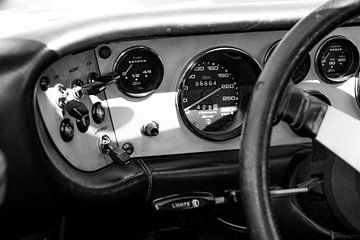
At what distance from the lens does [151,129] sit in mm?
2193

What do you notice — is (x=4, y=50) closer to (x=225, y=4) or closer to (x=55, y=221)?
(x=55, y=221)

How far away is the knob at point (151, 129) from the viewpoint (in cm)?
219

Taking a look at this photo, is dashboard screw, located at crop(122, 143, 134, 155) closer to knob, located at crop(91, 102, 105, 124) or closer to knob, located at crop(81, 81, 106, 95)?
knob, located at crop(91, 102, 105, 124)

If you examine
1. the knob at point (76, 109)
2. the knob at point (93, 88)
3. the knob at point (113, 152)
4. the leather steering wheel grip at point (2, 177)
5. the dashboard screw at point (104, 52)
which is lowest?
the knob at point (113, 152)

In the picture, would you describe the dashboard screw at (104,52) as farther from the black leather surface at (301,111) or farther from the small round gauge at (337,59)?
the black leather surface at (301,111)

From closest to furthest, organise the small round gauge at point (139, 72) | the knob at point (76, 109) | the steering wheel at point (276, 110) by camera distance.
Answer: the steering wheel at point (276, 110)
the knob at point (76, 109)
the small round gauge at point (139, 72)

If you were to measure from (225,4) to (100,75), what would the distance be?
520 millimetres

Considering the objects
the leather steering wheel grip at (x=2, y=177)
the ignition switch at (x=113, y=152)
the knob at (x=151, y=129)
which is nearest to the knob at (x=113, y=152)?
the ignition switch at (x=113, y=152)

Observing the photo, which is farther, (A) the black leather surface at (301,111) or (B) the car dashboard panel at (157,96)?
(B) the car dashboard panel at (157,96)

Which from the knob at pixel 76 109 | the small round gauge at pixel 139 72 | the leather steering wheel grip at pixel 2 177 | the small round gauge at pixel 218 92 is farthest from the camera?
the small round gauge at pixel 218 92

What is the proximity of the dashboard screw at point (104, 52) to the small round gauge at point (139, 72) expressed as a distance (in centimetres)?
6

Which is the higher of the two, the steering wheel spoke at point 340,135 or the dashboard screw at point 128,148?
the steering wheel spoke at point 340,135

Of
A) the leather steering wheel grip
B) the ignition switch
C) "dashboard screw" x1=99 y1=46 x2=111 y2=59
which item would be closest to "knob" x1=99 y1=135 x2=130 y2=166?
the ignition switch

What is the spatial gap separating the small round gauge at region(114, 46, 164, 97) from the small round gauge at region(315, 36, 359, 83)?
67 centimetres
